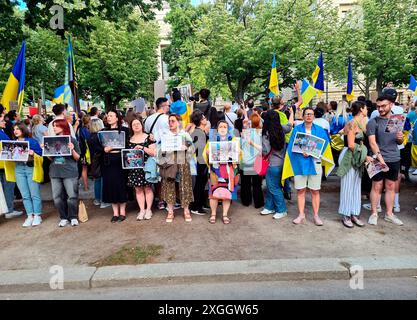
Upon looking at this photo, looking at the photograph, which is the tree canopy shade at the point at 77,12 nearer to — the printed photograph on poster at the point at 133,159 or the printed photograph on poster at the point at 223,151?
the printed photograph on poster at the point at 133,159

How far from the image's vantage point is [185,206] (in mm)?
5859

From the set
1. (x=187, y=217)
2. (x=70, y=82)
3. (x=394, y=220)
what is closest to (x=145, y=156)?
(x=187, y=217)

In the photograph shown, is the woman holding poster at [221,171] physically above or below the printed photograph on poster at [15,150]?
below

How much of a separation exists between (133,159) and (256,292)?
3.07 meters

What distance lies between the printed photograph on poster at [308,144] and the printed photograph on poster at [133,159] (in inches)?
99.9

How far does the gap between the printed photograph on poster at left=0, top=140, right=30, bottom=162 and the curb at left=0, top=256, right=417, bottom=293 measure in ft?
7.42

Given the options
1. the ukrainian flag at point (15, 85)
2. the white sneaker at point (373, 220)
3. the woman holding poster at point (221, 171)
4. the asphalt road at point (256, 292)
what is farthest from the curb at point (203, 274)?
the ukrainian flag at point (15, 85)

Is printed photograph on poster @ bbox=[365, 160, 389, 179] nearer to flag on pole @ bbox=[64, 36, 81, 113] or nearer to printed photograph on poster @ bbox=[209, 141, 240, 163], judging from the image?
printed photograph on poster @ bbox=[209, 141, 240, 163]

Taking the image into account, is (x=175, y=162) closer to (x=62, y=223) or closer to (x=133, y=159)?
(x=133, y=159)

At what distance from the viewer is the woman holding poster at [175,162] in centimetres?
552

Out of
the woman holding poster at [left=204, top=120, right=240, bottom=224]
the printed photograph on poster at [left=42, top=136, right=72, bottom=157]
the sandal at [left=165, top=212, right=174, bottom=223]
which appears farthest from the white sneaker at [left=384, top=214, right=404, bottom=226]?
the printed photograph on poster at [left=42, top=136, right=72, bottom=157]

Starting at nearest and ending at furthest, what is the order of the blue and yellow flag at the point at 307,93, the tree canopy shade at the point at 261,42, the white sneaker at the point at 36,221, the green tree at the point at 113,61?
1. the white sneaker at the point at 36,221
2. the blue and yellow flag at the point at 307,93
3. the tree canopy shade at the point at 261,42
4. the green tree at the point at 113,61
